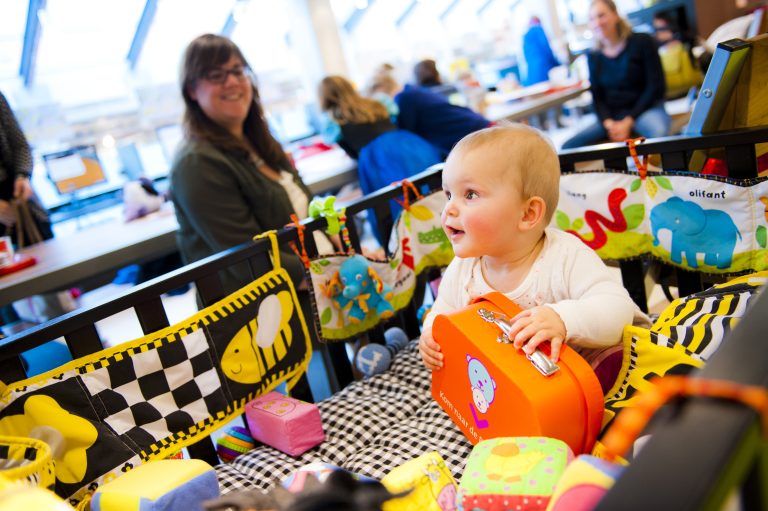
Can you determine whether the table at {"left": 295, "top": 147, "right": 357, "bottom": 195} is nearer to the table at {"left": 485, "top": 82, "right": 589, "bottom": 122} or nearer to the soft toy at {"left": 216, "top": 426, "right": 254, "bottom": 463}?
the table at {"left": 485, "top": 82, "right": 589, "bottom": 122}

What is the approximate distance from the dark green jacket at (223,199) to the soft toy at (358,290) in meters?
0.16

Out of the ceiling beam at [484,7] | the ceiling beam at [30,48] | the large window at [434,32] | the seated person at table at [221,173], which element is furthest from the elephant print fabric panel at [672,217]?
the ceiling beam at [484,7]

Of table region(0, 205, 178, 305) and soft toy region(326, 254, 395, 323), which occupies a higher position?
table region(0, 205, 178, 305)

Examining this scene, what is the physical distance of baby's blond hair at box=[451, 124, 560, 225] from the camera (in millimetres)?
1114

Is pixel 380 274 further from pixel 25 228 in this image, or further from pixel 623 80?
pixel 623 80

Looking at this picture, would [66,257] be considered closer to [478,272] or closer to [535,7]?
[478,272]

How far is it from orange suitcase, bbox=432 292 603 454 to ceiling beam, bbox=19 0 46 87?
5324mm

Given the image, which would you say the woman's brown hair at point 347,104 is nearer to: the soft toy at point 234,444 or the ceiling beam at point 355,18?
the soft toy at point 234,444

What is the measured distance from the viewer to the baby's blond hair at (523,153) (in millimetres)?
1114

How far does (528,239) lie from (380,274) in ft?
1.54

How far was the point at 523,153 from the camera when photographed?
3.68 ft

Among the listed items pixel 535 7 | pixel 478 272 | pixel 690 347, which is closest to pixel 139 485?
pixel 478 272

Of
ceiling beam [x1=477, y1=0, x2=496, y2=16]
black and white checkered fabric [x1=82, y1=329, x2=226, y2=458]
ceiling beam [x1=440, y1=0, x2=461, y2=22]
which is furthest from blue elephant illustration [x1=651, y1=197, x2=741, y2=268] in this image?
ceiling beam [x1=477, y1=0, x2=496, y2=16]

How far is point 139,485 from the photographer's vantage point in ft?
3.19
